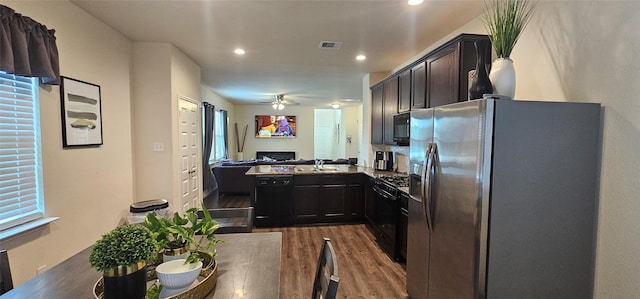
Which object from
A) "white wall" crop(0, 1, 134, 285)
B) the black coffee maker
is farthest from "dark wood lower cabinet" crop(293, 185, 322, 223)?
"white wall" crop(0, 1, 134, 285)

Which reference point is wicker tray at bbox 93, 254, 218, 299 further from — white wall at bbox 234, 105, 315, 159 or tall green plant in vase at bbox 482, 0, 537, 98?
white wall at bbox 234, 105, 315, 159

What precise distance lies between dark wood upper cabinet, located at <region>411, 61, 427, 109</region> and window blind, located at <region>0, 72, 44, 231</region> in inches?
136

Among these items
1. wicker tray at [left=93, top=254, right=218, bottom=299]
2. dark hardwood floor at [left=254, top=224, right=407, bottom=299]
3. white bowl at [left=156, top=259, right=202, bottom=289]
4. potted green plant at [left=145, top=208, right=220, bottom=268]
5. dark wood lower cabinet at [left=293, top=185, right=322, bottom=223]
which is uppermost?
potted green plant at [left=145, top=208, right=220, bottom=268]

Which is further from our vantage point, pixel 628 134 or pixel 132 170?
pixel 132 170

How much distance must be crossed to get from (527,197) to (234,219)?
6.27 ft

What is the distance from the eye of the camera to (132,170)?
3.60 m

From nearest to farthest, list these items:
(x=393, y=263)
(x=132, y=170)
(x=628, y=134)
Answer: (x=628, y=134) < (x=393, y=263) < (x=132, y=170)

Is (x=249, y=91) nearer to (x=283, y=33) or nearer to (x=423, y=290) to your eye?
(x=283, y=33)

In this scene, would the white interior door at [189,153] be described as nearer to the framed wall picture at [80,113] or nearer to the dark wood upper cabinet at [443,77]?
the framed wall picture at [80,113]

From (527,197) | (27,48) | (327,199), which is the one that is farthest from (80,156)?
(527,197)

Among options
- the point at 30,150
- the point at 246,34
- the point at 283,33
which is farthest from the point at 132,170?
the point at 283,33

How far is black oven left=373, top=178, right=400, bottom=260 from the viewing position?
3.15 metres

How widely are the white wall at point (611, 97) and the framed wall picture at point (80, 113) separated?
12.6 feet

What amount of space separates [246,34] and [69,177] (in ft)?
7.26
